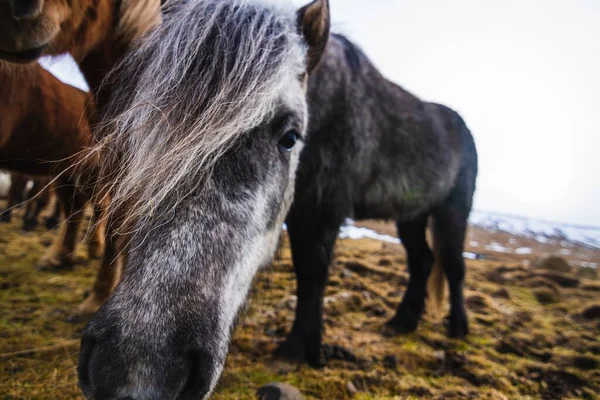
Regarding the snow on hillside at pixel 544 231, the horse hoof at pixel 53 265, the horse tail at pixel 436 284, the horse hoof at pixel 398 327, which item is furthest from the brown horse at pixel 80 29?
the snow on hillside at pixel 544 231

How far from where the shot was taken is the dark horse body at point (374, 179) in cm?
260

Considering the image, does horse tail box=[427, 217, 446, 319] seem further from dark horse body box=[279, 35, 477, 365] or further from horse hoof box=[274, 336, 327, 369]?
horse hoof box=[274, 336, 327, 369]

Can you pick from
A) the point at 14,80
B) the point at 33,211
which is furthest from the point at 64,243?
the point at 33,211

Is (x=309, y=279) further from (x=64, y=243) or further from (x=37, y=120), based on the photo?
(x=64, y=243)

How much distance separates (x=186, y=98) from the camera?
1.26 m

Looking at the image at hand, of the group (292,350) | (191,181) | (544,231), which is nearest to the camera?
(191,181)

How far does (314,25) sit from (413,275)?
123 inches

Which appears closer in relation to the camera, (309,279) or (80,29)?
(80,29)

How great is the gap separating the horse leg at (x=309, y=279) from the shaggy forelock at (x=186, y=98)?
4.57 feet

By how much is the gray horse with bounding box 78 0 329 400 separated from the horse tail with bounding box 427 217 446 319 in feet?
9.88

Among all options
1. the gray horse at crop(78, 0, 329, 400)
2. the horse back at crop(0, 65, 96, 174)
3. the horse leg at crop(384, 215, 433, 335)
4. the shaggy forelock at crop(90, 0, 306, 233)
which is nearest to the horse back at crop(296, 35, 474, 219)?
the horse leg at crop(384, 215, 433, 335)

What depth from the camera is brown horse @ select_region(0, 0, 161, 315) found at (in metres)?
1.45

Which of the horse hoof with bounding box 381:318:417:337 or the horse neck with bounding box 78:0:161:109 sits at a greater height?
the horse neck with bounding box 78:0:161:109

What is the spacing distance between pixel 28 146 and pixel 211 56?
2245 millimetres
